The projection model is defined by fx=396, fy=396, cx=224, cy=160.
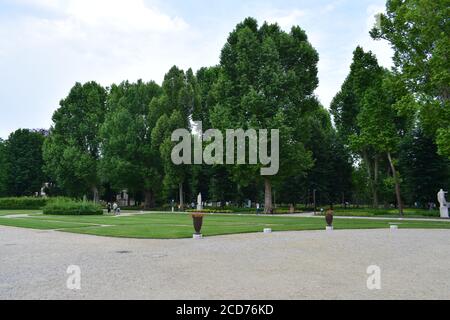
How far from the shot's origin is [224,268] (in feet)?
35.7

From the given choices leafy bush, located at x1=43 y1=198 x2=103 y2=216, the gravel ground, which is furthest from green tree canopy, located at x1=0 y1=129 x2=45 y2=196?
the gravel ground

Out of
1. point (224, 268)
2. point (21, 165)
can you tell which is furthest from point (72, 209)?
point (21, 165)

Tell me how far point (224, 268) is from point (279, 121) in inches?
1308

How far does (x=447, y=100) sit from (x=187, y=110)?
38.0 meters

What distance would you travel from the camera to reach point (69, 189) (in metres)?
66.6

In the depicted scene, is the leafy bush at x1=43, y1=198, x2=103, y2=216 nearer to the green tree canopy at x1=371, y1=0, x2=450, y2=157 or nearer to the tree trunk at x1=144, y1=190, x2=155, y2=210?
the tree trunk at x1=144, y1=190, x2=155, y2=210

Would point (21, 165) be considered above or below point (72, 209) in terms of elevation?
above

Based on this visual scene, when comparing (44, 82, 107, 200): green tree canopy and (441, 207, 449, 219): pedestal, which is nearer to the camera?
(441, 207, 449, 219): pedestal

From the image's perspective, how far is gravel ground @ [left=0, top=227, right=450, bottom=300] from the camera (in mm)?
8062

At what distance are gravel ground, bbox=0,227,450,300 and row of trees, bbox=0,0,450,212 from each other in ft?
64.4

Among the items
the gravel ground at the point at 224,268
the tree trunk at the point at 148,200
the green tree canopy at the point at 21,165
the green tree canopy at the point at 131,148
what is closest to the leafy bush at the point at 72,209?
the green tree canopy at the point at 131,148

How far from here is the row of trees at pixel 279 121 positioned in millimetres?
33938

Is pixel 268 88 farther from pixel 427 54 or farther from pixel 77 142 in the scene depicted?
pixel 77 142

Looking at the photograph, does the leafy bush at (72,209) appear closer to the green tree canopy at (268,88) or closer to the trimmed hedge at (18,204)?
the green tree canopy at (268,88)
